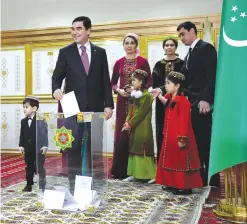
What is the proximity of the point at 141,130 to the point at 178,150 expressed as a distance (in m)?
0.70

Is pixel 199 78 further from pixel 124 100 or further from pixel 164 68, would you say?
pixel 124 100

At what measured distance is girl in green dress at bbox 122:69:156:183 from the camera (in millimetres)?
3656

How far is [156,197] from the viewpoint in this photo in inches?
121

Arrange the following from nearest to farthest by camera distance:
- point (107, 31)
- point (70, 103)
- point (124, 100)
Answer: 1. point (70, 103)
2. point (124, 100)
3. point (107, 31)

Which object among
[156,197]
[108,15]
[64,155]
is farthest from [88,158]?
[108,15]

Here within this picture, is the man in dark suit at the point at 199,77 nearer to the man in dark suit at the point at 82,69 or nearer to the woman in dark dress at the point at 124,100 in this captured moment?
the woman in dark dress at the point at 124,100

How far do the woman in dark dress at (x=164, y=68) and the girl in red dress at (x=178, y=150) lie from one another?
621 mm

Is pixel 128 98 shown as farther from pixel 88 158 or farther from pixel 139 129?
pixel 88 158

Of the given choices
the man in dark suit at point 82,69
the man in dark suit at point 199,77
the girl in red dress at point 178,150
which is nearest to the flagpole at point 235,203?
the girl in red dress at point 178,150

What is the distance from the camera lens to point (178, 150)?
308 cm

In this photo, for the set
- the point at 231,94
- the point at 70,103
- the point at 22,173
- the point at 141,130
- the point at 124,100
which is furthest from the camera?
the point at 22,173

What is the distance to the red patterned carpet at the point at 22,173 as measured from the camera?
2.56 m

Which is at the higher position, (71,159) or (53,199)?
(71,159)

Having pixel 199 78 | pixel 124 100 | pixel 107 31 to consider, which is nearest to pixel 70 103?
pixel 124 100
